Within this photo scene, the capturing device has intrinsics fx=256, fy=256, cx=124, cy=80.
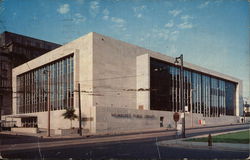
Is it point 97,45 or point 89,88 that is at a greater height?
point 97,45

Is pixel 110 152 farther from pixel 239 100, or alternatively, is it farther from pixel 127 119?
pixel 239 100

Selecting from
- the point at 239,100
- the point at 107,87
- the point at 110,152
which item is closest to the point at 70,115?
the point at 107,87

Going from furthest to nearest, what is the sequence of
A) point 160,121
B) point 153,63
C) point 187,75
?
point 187,75
point 153,63
point 160,121

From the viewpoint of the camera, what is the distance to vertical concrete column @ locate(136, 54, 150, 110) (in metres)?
52.1

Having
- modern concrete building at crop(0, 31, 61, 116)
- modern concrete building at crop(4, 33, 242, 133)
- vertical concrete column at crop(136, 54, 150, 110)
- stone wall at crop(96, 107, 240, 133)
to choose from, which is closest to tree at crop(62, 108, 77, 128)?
modern concrete building at crop(4, 33, 242, 133)

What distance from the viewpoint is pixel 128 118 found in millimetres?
44562

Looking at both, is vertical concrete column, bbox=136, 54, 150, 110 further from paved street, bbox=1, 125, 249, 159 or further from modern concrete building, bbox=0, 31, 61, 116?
modern concrete building, bbox=0, 31, 61, 116

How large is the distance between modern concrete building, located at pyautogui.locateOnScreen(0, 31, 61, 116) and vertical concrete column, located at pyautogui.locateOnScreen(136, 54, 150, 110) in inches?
1541

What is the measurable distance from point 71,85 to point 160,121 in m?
19.3

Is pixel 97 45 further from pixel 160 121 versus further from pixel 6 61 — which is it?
pixel 6 61

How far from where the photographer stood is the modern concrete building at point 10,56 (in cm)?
7428

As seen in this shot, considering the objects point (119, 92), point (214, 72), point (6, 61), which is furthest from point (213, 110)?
point (6, 61)

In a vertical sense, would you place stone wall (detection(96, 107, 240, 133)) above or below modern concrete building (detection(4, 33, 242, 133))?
below

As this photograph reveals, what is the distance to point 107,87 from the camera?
1828 inches
